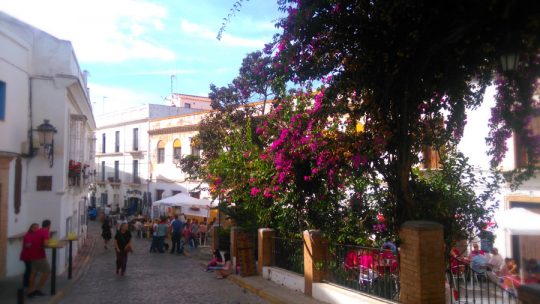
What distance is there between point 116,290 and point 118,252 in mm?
2209

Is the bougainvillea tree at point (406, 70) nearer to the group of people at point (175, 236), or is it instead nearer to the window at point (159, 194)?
the group of people at point (175, 236)

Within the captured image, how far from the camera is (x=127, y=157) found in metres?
39.2

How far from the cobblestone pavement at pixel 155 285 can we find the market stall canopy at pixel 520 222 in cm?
614

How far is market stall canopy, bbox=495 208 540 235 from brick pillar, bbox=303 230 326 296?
4.88 m

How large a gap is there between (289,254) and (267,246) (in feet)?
2.85

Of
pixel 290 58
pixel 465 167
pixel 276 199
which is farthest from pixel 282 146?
pixel 465 167

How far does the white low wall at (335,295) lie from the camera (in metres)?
8.29

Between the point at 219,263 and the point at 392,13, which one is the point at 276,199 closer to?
the point at 219,263

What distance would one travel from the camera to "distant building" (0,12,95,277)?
11.9 metres

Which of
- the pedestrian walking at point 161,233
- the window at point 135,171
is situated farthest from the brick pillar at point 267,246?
the window at point 135,171

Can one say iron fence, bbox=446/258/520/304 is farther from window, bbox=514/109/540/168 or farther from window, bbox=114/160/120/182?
window, bbox=114/160/120/182

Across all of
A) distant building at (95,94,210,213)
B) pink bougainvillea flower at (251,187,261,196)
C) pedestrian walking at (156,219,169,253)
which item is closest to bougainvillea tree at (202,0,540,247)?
pink bougainvillea flower at (251,187,261,196)

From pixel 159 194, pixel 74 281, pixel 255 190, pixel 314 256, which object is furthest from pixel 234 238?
pixel 159 194

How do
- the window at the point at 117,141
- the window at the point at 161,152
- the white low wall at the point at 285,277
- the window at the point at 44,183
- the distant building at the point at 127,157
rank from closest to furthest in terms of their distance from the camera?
the white low wall at the point at 285,277, the window at the point at 44,183, the window at the point at 161,152, the distant building at the point at 127,157, the window at the point at 117,141
